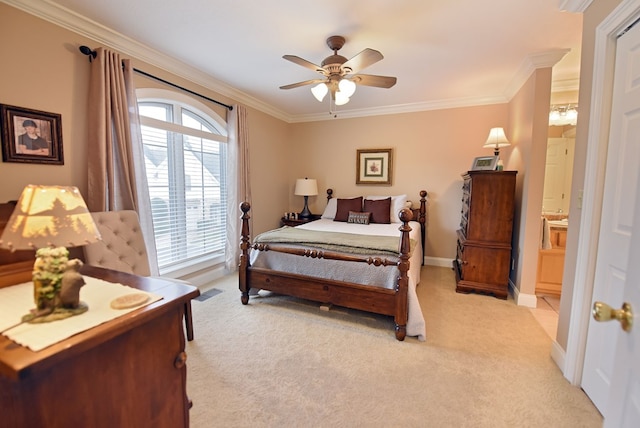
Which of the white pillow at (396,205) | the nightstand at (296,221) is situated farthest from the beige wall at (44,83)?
the white pillow at (396,205)

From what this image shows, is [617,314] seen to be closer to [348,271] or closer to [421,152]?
[348,271]

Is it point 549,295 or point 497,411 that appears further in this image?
point 549,295

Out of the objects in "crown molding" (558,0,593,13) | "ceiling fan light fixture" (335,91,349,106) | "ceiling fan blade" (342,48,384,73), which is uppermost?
"crown molding" (558,0,593,13)

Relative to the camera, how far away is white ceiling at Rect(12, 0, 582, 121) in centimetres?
201

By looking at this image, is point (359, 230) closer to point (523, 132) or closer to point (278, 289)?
point (278, 289)

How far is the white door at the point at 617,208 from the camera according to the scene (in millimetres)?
1385

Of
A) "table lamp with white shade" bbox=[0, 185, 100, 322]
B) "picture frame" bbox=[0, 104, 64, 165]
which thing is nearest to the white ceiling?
"picture frame" bbox=[0, 104, 64, 165]

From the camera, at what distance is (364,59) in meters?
2.14

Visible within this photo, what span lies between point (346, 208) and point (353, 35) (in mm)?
2364

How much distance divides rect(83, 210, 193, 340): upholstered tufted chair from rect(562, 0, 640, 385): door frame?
8.55ft

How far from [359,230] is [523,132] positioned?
6.89 feet

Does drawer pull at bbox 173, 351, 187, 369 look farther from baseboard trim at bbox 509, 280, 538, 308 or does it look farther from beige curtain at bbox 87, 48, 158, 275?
baseboard trim at bbox 509, 280, 538, 308

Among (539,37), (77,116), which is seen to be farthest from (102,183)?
(539,37)

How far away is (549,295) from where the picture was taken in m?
A: 3.21
